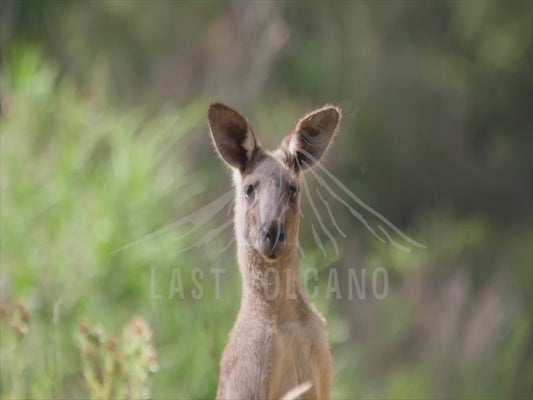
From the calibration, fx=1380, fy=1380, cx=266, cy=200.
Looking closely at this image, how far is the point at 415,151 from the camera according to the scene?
778 inches

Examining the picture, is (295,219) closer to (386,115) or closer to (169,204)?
(169,204)

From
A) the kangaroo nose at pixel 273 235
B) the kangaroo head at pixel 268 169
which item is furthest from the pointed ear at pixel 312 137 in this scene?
the kangaroo nose at pixel 273 235

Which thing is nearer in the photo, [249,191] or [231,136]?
[249,191]

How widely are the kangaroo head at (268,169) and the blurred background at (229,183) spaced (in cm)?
14

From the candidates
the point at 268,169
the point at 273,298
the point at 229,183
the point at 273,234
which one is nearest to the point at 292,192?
the point at 268,169

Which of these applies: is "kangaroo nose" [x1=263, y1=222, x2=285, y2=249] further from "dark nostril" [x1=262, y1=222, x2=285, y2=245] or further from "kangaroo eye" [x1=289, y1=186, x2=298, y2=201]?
"kangaroo eye" [x1=289, y1=186, x2=298, y2=201]

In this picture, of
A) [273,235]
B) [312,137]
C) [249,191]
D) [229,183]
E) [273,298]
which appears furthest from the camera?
[229,183]

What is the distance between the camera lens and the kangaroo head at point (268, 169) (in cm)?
464

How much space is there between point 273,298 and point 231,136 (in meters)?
0.64

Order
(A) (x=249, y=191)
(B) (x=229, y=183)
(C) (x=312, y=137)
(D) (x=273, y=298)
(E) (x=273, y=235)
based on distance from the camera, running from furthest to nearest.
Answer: (B) (x=229, y=183), (C) (x=312, y=137), (A) (x=249, y=191), (D) (x=273, y=298), (E) (x=273, y=235)

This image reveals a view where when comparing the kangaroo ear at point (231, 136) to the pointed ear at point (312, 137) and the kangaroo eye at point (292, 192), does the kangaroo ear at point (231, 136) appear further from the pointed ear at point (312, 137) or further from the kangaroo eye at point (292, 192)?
the kangaroo eye at point (292, 192)

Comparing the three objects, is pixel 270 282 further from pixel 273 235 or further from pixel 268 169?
pixel 268 169

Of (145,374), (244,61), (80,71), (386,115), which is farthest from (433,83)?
(145,374)

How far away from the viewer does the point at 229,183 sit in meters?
15.2
